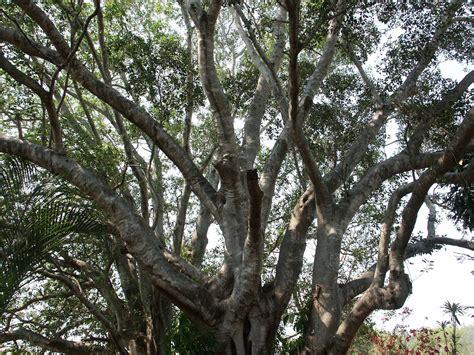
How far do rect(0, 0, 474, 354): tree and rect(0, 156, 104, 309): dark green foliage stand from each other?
0.30m

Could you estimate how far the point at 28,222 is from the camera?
379 cm

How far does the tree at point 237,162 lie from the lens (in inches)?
211

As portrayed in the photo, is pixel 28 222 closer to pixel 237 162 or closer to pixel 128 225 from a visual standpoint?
pixel 128 225

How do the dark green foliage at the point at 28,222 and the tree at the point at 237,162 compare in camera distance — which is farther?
the tree at the point at 237,162

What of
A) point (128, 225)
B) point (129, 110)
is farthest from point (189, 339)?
point (129, 110)

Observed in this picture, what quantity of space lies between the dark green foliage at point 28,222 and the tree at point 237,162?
11.7 inches

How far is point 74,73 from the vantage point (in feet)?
19.5

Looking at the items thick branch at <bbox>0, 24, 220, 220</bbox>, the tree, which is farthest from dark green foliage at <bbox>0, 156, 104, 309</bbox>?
thick branch at <bbox>0, 24, 220, 220</bbox>

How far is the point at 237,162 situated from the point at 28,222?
8.96 feet

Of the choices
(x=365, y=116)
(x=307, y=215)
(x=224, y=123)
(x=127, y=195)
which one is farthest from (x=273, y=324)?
(x=365, y=116)

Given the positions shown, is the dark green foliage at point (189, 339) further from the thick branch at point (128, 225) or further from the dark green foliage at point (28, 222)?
the dark green foliage at point (28, 222)

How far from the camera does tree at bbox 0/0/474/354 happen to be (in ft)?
17.6

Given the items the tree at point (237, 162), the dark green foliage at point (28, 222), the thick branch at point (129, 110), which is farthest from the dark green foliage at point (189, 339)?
the dark green foliage at point (28, 222)

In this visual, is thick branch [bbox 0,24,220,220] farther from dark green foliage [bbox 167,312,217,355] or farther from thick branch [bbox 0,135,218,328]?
dark green foliage [bbox 167,312,217,355]
